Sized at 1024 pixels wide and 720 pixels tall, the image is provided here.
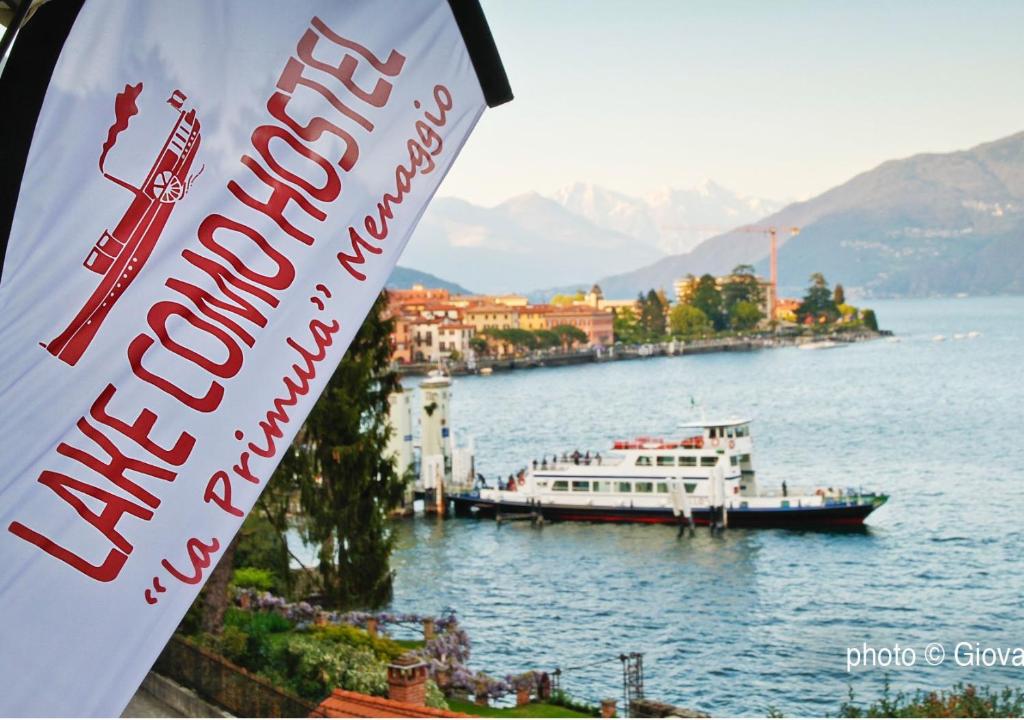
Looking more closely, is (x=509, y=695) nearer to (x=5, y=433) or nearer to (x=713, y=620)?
(x=713, y=620)

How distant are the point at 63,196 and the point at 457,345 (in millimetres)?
98788

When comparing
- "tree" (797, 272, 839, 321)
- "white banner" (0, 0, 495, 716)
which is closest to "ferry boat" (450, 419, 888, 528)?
"white banner" (0, 0, 495, 716)

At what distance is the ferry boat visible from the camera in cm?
2612

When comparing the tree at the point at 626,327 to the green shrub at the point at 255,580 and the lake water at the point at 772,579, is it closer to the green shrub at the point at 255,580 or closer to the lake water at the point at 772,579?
the lake water at the point at 772,579

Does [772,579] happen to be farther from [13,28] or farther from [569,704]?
[13,28]

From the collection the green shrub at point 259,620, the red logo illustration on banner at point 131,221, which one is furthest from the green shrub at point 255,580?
the red logo illustration on banner at point 131,221

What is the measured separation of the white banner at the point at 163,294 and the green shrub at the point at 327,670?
7399 millimetres

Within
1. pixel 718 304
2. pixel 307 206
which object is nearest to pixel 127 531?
pixel 307 206

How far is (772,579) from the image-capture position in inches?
846

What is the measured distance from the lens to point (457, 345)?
100125 mm

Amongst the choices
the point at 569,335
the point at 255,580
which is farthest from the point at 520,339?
the point at 255,580

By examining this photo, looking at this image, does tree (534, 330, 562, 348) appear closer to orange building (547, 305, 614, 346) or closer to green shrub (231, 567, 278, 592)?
orange building (547, 305, 614, 346)

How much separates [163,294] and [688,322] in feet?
382

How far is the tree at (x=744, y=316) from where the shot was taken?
121 metres
